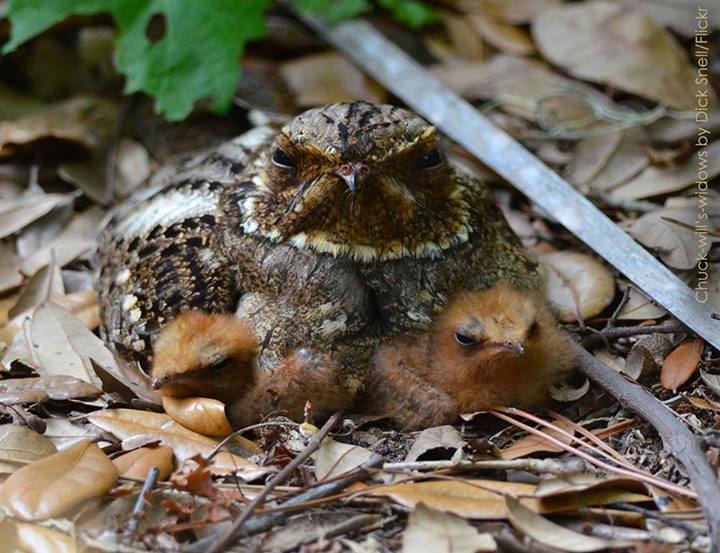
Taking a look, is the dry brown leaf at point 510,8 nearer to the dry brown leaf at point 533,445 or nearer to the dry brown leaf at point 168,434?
the dry brown leaf at point 533,445

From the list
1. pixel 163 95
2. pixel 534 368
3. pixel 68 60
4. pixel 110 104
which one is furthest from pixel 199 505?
pixel 68 60

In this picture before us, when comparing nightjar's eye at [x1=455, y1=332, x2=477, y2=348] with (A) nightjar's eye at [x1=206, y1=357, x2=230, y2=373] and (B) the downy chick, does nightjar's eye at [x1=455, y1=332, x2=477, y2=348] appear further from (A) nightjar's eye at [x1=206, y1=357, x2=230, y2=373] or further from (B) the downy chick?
(A) nightjar's eye at [x1=206, y1=357, x2=230, y2=373]

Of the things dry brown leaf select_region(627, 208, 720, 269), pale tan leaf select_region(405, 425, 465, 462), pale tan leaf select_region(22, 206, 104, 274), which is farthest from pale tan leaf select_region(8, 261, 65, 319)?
dry brown leaf select_region(627, 208, 720, 269)

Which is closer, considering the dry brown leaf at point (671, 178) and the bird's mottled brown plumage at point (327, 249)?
the bird's mottled brown plumage at point (327, 249)

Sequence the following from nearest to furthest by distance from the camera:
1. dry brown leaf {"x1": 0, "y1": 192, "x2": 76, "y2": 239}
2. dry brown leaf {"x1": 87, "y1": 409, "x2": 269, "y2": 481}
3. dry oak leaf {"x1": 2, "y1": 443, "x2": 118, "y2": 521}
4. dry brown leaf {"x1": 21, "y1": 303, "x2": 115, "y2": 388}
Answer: dry oak leaf {"x1": 2, "y1": 443, "x2": 118, "y2": 521}, dry brown leaf {"x1": 87, "y1": 409, "x2": 269, "y2": 481}, dry brown leaf {"x1": 21, "y1": 303, "x2": 115, "y2": 388}, dry brown leaf {"x1": 0, "y1": 192, "x2": 76, "y2": 239}

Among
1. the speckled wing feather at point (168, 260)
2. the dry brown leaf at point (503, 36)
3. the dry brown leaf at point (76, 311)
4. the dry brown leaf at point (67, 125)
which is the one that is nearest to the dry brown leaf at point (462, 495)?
the speckled wing feather at point (168, 260)

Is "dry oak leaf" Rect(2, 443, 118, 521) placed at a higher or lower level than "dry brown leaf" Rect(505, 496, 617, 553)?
higher

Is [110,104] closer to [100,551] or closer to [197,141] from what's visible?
[197,141]
